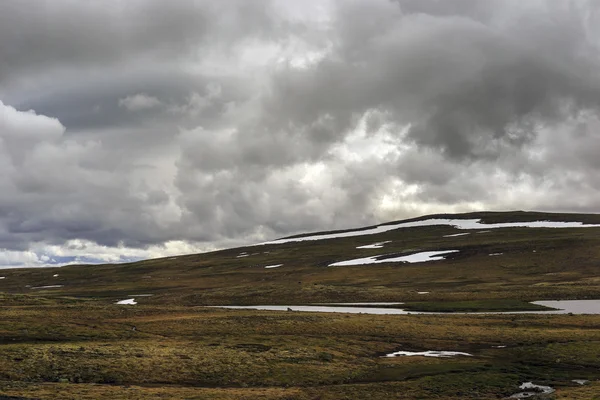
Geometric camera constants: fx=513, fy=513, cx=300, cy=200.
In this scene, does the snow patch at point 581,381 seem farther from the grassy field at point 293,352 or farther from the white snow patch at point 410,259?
the white snow patch at point 410,259

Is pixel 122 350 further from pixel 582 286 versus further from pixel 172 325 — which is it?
pixel 582 286

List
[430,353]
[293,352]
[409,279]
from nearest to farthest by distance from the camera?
[293,352] → [430,353] → [409,279]

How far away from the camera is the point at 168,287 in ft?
515

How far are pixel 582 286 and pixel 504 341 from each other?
57817mm

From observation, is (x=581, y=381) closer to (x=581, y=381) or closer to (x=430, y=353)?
(x=581, y=381)

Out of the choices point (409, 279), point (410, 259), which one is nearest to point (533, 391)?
point (409, 279)

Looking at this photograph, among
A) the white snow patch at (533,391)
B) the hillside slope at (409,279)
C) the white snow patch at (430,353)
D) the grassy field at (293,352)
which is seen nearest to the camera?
the white snow patch at (533,391)

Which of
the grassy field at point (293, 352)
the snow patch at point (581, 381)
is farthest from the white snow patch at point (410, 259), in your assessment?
the snow patch at point (581, 381)

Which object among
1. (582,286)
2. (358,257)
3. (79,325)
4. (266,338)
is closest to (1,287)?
(358,257)

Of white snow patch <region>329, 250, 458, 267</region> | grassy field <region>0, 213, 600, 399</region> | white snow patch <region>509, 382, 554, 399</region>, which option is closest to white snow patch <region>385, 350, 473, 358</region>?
grassy field <region>0, 213, 600, 399</region>

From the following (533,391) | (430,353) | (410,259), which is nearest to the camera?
(533,391)

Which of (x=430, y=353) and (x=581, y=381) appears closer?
(x=581, y=381)

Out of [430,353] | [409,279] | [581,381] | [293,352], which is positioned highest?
[293,352]

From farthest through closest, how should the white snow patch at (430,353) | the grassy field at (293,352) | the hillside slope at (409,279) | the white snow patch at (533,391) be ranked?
the hillside slope at (409,279), the white snow patch at (430,353), the grassy field at (293,352), the white snow patch at (533,391)
